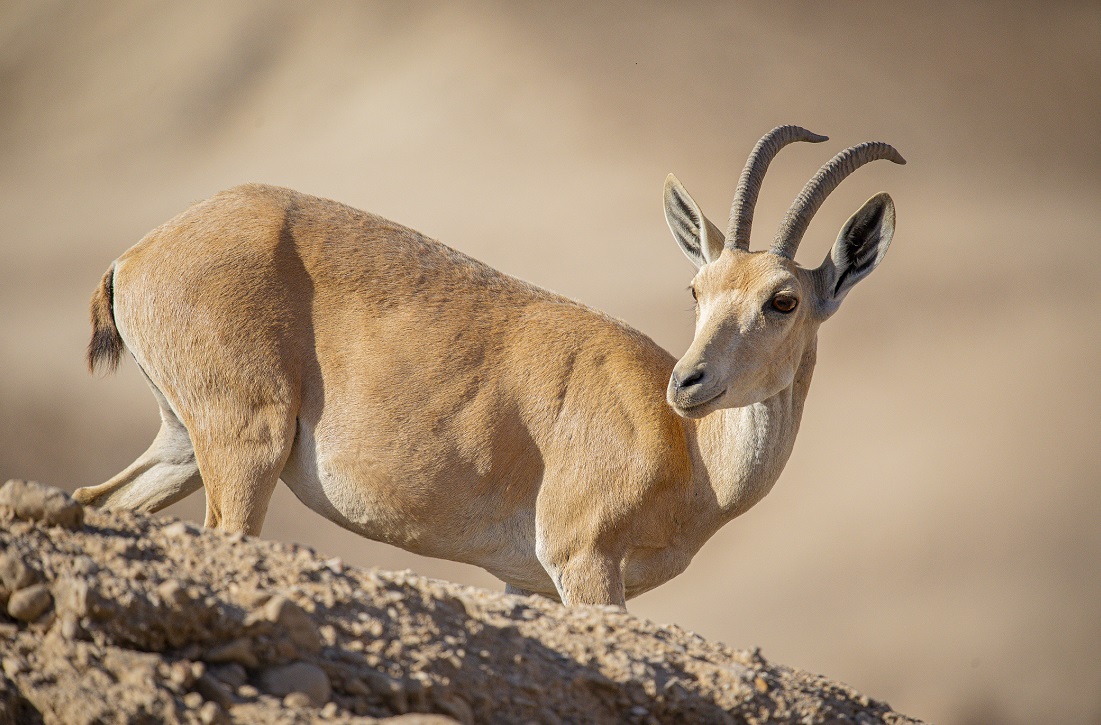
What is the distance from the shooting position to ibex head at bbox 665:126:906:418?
5211 millimetres

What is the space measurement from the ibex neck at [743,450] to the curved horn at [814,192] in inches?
20.9

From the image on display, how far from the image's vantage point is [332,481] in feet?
19.4

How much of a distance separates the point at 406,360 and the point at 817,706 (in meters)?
2.84

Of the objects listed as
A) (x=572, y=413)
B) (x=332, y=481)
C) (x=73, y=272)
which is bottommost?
(x=332, y=481)

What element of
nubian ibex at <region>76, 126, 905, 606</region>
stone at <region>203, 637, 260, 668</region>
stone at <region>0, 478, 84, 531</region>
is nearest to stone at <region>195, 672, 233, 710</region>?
stone at <region>203, 637, 260, 668</region>

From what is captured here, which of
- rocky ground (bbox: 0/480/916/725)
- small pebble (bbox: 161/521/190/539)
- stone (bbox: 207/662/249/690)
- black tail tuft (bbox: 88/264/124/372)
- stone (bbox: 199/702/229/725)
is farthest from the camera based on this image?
black tail tuft (bbox: 88/264/124/372)

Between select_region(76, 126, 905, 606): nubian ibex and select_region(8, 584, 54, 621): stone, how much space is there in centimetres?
266

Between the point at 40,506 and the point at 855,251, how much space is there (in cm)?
411

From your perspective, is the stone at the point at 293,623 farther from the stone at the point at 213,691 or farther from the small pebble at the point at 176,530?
the small pebble at the point at 176,530

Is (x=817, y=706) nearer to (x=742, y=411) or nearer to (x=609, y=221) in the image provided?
(x=742, y=411)

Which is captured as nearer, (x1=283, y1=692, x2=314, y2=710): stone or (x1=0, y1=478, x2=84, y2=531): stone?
(x1=283, y1=692, x2=314, y2=710): stone

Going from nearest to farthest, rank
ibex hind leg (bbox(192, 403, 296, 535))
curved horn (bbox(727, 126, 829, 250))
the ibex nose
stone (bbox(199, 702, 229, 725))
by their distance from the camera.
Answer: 1. stone (bbox(199, 702, 229, 725))
2. the ibex nose
3. ibex hind leg (bbox(192, 403, 296, 535))
4. curved horn (bbox(727, 126, 829, 250))

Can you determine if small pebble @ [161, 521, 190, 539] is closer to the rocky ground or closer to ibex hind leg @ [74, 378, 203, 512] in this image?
the rocky ground

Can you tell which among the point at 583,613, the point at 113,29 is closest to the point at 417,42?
the point at 113,29
